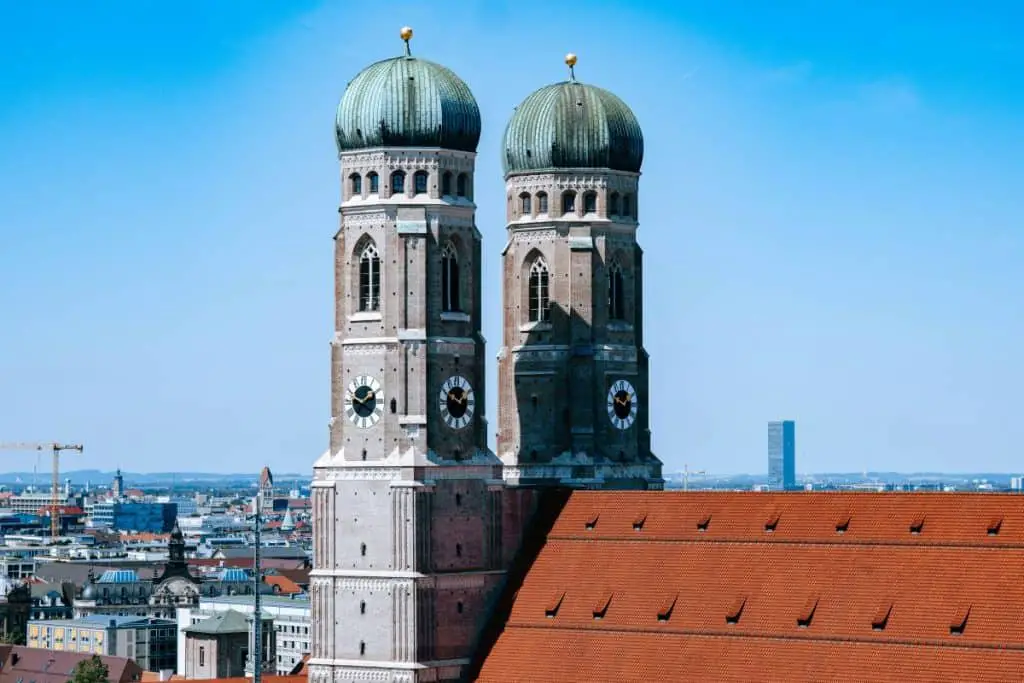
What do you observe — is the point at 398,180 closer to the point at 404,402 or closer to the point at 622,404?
the point at 404,402

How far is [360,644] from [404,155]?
2341cm

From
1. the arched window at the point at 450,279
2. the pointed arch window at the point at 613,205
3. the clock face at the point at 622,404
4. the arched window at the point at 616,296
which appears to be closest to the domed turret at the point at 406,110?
the arched window at the point at 450,279

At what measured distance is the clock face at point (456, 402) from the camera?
406ft

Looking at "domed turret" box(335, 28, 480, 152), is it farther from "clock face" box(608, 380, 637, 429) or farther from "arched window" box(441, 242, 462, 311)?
"clock face" box(608, 380, 637, 429)

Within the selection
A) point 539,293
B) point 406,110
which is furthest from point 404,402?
point 539,293

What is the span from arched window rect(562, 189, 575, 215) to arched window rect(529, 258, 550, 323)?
292cm

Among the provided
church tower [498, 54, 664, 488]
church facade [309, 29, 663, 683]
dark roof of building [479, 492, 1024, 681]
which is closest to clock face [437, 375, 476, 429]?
church facade [309, 29, 663, 683]

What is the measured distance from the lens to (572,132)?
136 m

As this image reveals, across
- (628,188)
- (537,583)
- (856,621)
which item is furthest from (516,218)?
(856,621)

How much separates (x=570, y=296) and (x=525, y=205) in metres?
5.63

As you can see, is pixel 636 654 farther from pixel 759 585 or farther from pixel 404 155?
pixel 404 155

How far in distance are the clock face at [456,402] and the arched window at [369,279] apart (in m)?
5.13

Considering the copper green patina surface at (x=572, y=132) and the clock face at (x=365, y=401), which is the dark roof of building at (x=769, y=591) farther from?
the copper green patina surface at (x=572, y=132)

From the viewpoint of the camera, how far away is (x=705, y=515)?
122 metres
